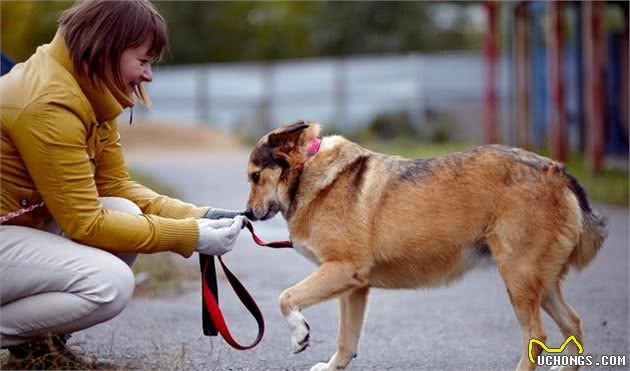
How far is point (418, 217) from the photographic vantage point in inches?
224

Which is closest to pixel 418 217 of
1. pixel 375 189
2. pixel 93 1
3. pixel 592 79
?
pixel 375 189

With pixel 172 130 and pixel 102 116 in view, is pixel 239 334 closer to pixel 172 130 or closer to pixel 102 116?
pixel 102 116

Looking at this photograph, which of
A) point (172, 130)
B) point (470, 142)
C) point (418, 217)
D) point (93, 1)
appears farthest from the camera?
point (172, 130)

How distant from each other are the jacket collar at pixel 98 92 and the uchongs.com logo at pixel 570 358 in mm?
2430

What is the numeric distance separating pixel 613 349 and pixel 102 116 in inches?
134

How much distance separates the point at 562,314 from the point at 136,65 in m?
2.72

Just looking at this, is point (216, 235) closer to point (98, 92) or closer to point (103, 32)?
point (98, 92)

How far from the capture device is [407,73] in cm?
3353

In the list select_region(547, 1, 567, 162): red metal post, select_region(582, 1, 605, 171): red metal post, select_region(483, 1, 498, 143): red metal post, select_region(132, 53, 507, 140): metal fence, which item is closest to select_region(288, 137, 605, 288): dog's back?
select_region(582, 1, 605, 171): red metal post

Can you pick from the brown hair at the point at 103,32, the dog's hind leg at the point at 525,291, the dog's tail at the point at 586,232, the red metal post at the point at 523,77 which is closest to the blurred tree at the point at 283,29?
the red metal post at the point at 523,77

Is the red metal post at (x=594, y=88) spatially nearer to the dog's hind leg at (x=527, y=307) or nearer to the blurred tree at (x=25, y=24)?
the dog's hind leg at (x=527, y=307)

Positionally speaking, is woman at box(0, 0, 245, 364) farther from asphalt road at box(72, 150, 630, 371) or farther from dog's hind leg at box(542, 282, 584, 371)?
dog's hind leg at box(542, 282, 584, 371)

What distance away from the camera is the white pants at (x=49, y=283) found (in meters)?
4.82

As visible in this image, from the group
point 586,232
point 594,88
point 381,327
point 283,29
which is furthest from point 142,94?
point 283,29
